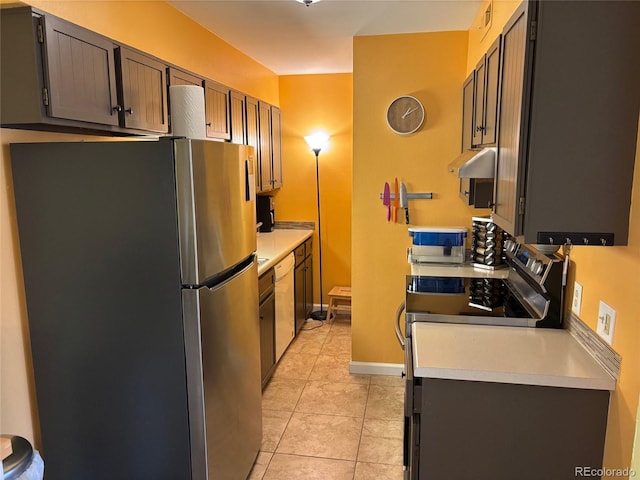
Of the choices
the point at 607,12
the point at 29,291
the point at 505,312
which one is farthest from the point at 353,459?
the point at 607,12

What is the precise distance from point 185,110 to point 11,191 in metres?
0.75

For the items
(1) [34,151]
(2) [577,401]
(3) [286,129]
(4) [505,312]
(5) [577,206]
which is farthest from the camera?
(3) [286,129]

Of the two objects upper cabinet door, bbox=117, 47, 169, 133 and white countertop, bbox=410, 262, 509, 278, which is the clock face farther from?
upper cabinet door, bbox=117, 47, 169, 133

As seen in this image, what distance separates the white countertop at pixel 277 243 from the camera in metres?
3.36

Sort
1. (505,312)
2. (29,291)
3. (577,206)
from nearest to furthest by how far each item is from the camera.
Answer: (577,206)
(29,291)
(505,312)

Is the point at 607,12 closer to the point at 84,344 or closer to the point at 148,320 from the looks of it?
the point at 148,320

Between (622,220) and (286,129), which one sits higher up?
(286,129)

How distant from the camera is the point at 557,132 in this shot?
1.34 meters

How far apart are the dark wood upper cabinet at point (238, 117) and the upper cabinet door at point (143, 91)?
978 mm

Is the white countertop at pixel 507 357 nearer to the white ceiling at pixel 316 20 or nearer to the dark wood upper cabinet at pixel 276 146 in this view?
the white ceiling at pixel 316 20

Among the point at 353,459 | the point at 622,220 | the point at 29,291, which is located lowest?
the point at 353,459

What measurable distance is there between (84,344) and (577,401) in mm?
1857

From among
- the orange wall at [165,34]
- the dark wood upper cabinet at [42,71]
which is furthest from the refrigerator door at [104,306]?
the orange wall at [165,34]

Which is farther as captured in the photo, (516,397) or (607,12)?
(516,397)
